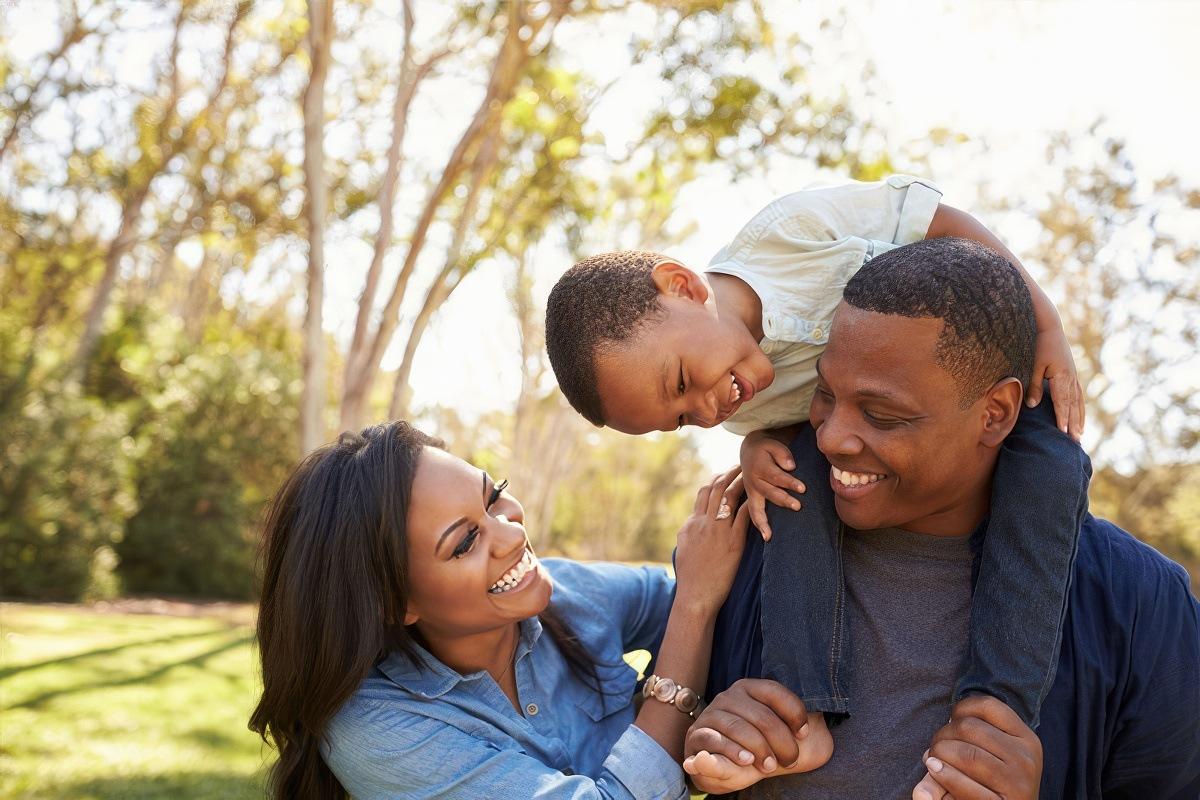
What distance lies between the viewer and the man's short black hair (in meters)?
2.30

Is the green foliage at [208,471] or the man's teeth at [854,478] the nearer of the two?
the man's teeth at [854,478]

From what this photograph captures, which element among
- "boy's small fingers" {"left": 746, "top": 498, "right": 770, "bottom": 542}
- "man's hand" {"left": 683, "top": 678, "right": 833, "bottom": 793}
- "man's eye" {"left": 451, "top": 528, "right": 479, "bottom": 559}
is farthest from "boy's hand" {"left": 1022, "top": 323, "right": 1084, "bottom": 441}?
"man's eye" {"left": 451, "top": 528, "right": 479, "bottom": 559}

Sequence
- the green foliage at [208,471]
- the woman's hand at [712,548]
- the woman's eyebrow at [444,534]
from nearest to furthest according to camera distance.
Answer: the woman's eyebrow at [444,534] → the woman's hand at [712,548] → the green foliage at [208,471]

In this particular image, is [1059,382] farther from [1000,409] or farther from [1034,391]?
[1000,409]

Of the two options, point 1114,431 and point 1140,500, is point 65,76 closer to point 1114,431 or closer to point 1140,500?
point 1114,431

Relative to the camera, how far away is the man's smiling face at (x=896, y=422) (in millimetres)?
2297

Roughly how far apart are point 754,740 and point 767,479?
0.67 m

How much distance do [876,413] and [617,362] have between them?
841mm

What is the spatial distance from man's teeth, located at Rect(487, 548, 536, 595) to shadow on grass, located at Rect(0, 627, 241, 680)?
608cm

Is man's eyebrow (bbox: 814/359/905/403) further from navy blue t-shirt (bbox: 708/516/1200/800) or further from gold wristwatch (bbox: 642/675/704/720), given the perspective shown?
gold wristwatch (bbox: 642/675/704/720)

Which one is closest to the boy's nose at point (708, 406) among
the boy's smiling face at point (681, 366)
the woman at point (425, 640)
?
the boy's smiling face at point (681, 366)

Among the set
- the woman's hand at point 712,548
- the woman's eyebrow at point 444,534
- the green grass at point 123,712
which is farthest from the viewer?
the green grass at point 123,712

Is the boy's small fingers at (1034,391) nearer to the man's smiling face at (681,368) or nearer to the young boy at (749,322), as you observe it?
the young boy at (749,322)

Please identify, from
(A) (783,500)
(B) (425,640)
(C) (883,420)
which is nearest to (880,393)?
(C) (883,420)
